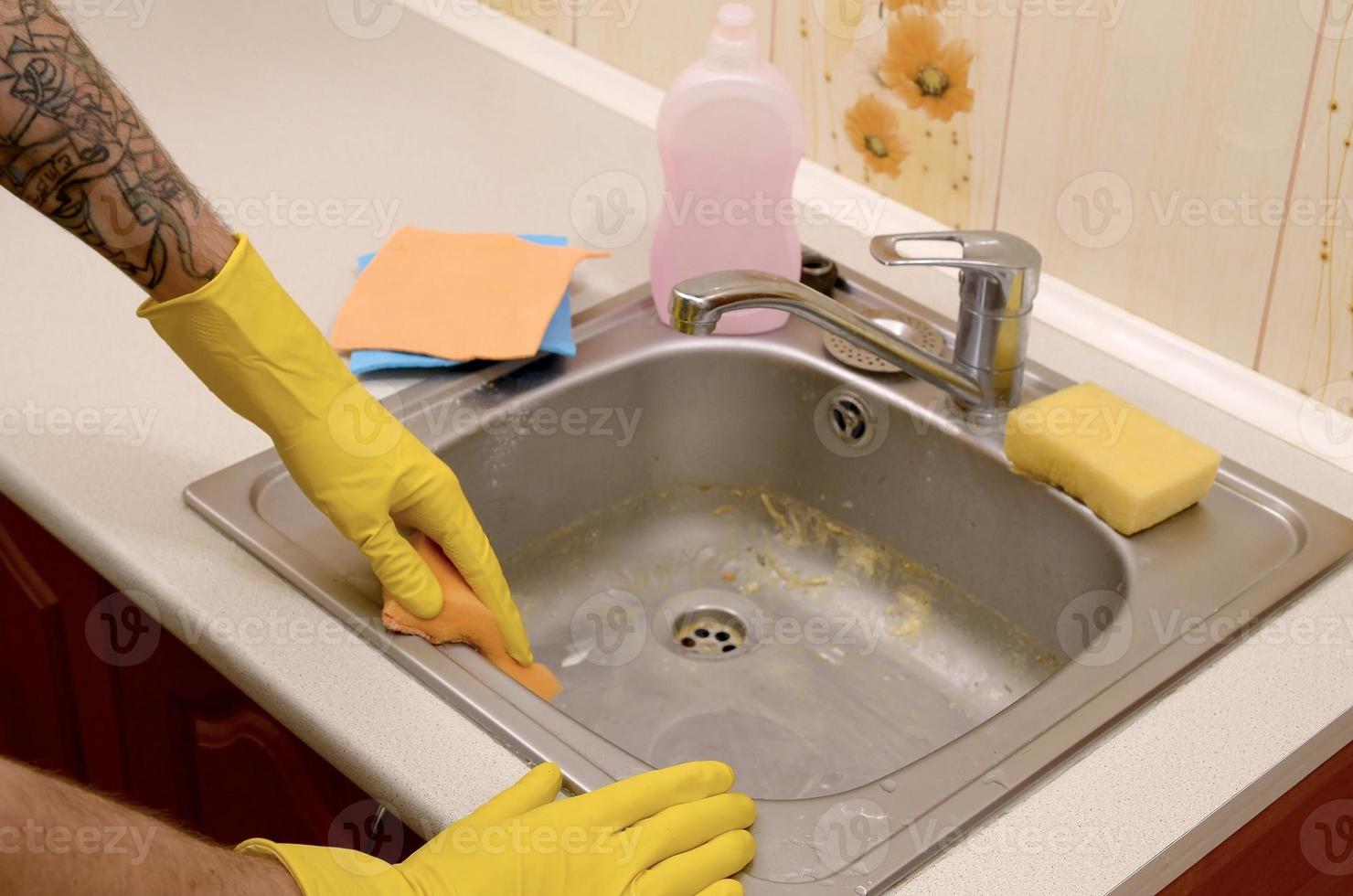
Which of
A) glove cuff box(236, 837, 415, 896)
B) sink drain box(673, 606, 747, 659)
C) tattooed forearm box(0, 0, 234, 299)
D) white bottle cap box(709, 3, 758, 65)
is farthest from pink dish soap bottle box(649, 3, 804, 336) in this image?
glove cuff box(236, 837, 415, 896)

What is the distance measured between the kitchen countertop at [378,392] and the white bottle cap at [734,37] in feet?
0.83

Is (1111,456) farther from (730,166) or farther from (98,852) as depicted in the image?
(98,852)

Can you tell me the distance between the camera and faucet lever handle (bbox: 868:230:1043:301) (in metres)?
1.05

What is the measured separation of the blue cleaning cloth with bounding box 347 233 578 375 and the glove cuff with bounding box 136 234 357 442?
0.17 meters

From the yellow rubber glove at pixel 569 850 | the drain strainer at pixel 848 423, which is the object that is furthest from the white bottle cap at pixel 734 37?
the yellow rubber glove at pixel 569 850

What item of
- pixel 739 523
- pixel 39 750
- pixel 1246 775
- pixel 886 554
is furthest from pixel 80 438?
pixel 1246 775

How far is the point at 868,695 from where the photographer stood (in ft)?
3.78

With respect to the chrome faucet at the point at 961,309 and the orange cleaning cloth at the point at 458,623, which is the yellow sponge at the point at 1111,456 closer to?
the chrome faucet at the point at 961,309

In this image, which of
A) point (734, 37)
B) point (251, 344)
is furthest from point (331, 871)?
point (734, 37)

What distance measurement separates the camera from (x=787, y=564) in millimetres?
1278

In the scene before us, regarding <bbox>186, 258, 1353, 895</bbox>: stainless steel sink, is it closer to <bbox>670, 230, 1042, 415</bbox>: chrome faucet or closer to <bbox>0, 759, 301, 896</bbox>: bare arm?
<bbox>670, 230, 1042, 415</bbox>: chrome faucet

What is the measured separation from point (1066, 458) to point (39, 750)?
972mm

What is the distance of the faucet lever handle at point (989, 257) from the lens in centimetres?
105

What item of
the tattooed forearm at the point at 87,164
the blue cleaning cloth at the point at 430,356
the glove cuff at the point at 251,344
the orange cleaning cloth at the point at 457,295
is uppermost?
the tattooed forearm at the point at 87,164
